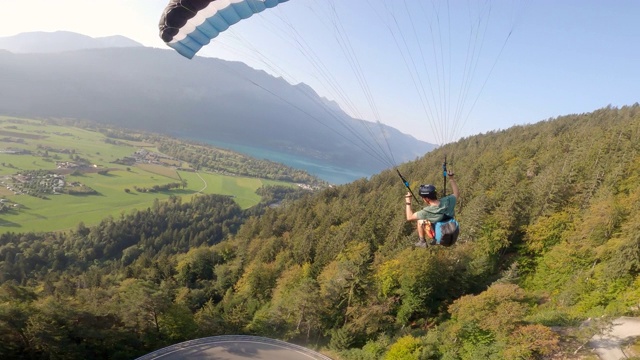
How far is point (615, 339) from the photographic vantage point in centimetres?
1362

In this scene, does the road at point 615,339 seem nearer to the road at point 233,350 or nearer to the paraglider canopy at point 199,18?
the road at point 233,350

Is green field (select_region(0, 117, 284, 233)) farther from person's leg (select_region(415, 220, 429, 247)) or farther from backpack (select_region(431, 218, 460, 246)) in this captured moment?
backpack (select_region(431, 218, 460, 246))

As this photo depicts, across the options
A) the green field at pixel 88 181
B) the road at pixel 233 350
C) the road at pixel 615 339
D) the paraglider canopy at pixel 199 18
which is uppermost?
the paraglider canopy at pixel 199 18

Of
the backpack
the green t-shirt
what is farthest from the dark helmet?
the backpack

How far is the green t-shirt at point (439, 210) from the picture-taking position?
8906 mm

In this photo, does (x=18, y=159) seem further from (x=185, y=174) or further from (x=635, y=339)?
(x=635, y=339)

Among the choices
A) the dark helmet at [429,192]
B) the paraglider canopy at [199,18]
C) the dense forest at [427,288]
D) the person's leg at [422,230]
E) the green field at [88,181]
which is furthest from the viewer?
the green field at [88,181]

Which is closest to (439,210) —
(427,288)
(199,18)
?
(199,18)

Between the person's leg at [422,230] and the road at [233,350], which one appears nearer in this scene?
the person's leg at [422,230]

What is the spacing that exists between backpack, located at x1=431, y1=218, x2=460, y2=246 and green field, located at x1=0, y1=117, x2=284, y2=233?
285 ft

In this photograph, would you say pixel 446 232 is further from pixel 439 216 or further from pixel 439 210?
pixel 439 210

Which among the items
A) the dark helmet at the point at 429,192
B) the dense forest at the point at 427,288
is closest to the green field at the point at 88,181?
the dense forest at the point at 427,288

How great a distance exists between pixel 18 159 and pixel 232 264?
111997 mm

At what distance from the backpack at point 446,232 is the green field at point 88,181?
87019mm
